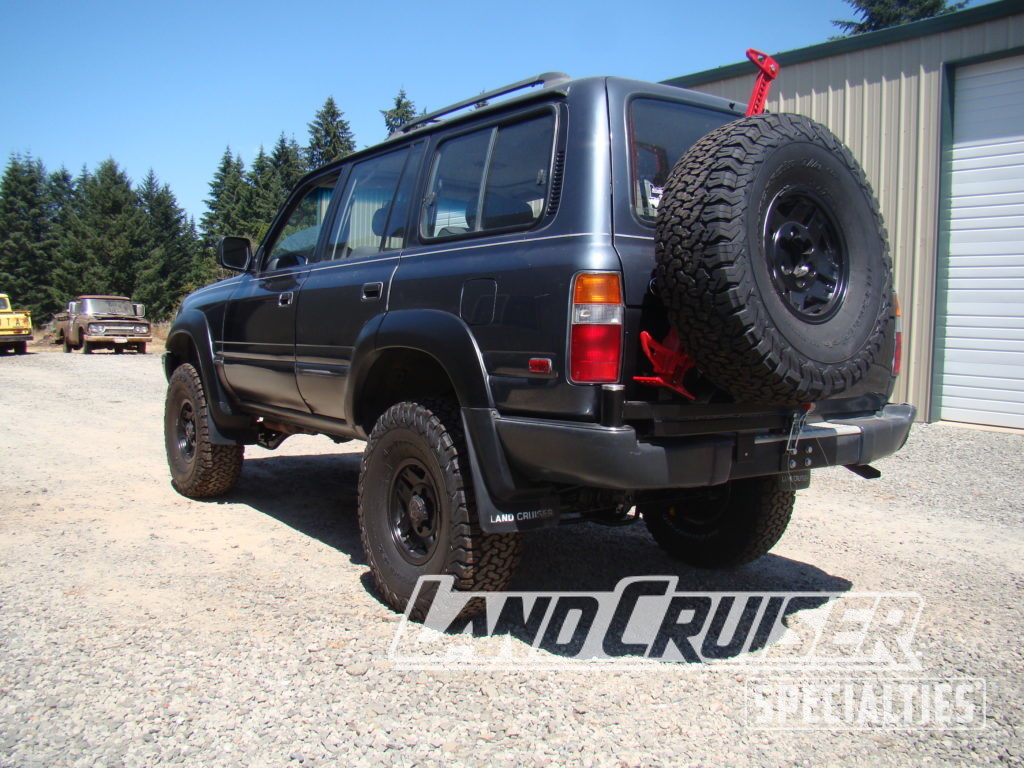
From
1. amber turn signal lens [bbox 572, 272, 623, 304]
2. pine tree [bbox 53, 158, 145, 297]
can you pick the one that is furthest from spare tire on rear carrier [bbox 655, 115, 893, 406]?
pine tree [bbox 53, 158, 145, 297]

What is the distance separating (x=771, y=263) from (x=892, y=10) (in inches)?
1655

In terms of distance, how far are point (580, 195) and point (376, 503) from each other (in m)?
1.65

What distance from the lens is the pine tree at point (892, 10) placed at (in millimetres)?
36469

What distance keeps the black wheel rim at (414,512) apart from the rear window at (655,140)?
1397 mm

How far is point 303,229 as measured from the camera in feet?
15.2

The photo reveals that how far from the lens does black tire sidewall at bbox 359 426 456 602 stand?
3.13 metres

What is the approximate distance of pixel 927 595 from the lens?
383 cm

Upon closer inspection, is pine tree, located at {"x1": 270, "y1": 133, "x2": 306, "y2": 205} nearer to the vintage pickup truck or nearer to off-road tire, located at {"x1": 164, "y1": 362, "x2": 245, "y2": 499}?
the vintage pickup truck

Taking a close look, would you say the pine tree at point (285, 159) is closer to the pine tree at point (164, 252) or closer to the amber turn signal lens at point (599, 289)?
the pine tree at point (164, 252)

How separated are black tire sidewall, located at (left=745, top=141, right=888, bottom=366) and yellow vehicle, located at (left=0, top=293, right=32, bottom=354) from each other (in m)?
26.7

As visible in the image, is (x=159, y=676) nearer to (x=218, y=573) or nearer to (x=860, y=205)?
(x=218, y=573)

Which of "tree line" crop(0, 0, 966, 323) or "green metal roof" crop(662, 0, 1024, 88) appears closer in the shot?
"green metal roof" crop(662, 0, 1024, 88)

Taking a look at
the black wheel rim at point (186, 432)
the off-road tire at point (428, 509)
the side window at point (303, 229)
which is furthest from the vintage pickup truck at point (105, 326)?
the off-road tire at point (428, 509)

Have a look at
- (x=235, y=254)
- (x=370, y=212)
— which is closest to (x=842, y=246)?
(x=370, y=212)
